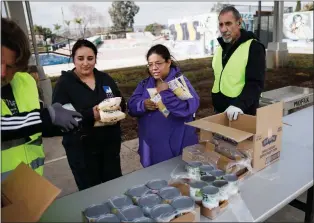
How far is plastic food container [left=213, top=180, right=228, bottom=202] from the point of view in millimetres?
972

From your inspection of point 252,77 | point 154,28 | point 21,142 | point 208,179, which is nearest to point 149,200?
point 208,179

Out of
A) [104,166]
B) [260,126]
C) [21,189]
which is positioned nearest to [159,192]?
[21,189]

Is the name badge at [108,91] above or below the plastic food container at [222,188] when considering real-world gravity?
above

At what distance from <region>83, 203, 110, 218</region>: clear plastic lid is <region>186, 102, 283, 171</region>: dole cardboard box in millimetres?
576

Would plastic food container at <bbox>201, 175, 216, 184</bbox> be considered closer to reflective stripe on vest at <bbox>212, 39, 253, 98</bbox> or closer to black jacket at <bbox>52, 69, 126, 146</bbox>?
black jacket at <bbox>52, 69, 126, 146</bbox>

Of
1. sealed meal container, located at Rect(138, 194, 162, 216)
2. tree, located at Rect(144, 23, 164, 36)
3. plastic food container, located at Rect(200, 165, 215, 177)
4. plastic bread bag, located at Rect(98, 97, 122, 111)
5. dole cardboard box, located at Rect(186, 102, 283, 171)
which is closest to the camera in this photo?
sealed meal container, located at Rect(138, 194, 162, 216)

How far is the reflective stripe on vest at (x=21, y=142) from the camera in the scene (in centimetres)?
107

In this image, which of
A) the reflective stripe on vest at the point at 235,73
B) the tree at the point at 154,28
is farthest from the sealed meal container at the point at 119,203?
the tree at the point at 154,28

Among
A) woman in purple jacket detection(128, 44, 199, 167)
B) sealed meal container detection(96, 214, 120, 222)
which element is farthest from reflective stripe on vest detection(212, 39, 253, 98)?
sealed meal container detection(96, 214, 120, 222)

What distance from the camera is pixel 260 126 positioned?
1249 mm

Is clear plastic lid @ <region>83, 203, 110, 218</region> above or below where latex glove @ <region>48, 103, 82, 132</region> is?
below

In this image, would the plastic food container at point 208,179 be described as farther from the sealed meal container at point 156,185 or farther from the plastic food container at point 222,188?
Result: the sealed meal container at point 156,185

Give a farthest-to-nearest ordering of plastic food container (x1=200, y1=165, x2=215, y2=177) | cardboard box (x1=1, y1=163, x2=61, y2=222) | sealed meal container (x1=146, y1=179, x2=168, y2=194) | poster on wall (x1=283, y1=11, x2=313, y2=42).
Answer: poster on wall (x1=283, y1=11, x2=313, y2=42) < plastic food container (x1=200, y1=165, x2=215, y2=177) < sealed meal container (x1=146, y1=179, x2=168, y2=194) < cardboard box (x1=1, y1=163, x2=61, y2=222)

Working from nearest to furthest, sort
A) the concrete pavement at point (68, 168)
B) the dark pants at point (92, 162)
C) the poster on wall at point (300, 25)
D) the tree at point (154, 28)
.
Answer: the dark pants at point (92, 162), the concrete pavement at point (68, 168), the tree at point (154, 28), the poster on wall at point (300, 25)
